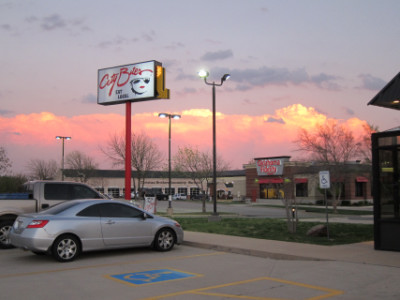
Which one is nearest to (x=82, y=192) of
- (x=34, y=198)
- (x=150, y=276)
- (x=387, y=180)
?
(x=34, y=198)

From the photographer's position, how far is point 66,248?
10250 mm

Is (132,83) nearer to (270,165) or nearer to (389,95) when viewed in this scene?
(389,95)

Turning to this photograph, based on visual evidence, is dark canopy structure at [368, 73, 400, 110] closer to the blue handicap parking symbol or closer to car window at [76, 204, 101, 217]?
the blue handicap parking symbol

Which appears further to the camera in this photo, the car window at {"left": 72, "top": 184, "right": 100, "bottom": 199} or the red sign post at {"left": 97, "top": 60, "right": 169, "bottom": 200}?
the red sign post at {"left": 97, "top": 60, "right": 169, "bottom": 200}

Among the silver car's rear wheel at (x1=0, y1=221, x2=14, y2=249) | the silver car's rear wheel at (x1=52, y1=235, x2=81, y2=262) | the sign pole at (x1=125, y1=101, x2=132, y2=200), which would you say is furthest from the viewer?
the sign pole at (x1=125, y1=101, x2=132, y2=200)

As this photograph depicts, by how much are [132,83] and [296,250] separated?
16.5 metres

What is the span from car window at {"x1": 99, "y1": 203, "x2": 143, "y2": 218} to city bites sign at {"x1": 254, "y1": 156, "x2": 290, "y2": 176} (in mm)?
45590

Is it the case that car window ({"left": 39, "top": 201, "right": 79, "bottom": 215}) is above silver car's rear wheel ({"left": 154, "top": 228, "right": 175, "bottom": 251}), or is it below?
above

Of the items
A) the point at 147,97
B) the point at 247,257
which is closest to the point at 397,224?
the point at 247,257

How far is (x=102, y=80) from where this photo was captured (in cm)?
2680

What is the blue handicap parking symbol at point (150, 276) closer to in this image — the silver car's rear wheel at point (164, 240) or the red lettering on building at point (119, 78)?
the silver car's rear wheel at point (164, 240)

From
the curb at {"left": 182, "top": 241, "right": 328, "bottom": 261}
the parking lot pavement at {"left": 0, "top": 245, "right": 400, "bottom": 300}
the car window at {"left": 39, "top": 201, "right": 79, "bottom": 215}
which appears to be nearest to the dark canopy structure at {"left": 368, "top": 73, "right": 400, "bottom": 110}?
the parking lot pavement at {"left": 0, "top": 245, "right": 400, "bottom": 300}

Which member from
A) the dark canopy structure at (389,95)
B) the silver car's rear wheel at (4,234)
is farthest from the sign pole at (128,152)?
the dark canopy structure at (389,95)

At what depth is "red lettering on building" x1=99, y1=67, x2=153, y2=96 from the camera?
25406 mm
